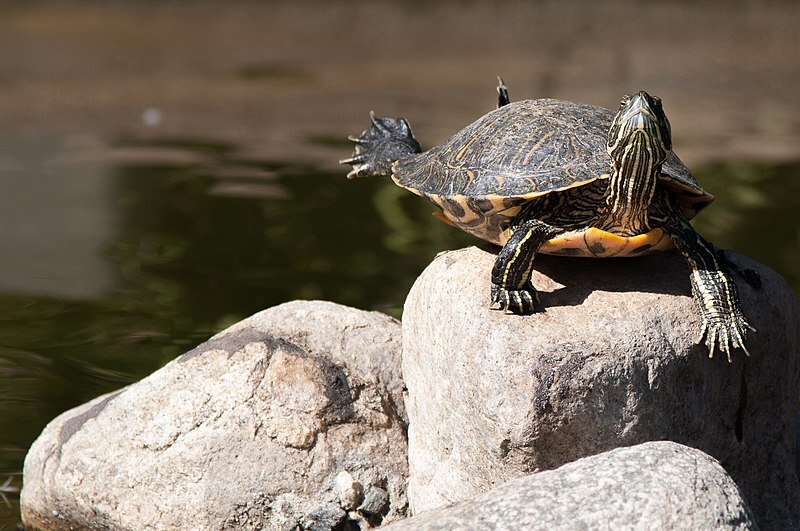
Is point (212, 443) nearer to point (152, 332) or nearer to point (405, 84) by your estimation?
point (152, 332)

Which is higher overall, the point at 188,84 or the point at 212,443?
the point at 188,84

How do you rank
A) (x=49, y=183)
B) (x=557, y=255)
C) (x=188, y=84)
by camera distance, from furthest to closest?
(x=188, y=84) < (x=49, y=183) < (x=557, y=255)

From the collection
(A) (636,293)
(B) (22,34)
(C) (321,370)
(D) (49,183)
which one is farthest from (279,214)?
(B) (22,34)

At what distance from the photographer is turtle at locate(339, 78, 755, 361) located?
136 inches

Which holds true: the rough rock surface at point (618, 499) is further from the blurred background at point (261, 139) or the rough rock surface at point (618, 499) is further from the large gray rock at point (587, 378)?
the blurred background at point (261, 139)

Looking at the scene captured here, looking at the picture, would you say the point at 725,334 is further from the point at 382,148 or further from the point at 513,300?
the point at 382,148

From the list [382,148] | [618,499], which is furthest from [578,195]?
[382,148]

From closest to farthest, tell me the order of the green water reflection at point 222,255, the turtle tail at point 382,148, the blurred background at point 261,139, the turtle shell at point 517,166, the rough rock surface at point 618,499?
→ the rough rock surface at point 618,499 → the turtle shell at point 517,166 → the turtle tail at point 382,148 → the green water reflection at point 222,255 → the blurred background at point 261,139

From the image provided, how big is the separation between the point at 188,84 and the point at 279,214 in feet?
18.0

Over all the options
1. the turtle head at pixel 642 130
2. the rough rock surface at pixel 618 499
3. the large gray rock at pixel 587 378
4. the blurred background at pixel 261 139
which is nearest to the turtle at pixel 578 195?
the turtle head at pixel 642 130

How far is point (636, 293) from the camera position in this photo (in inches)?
144

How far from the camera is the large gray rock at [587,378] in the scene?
Result: 3385 millimetres

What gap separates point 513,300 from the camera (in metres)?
3.52

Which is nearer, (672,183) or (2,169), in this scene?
(672,183)
